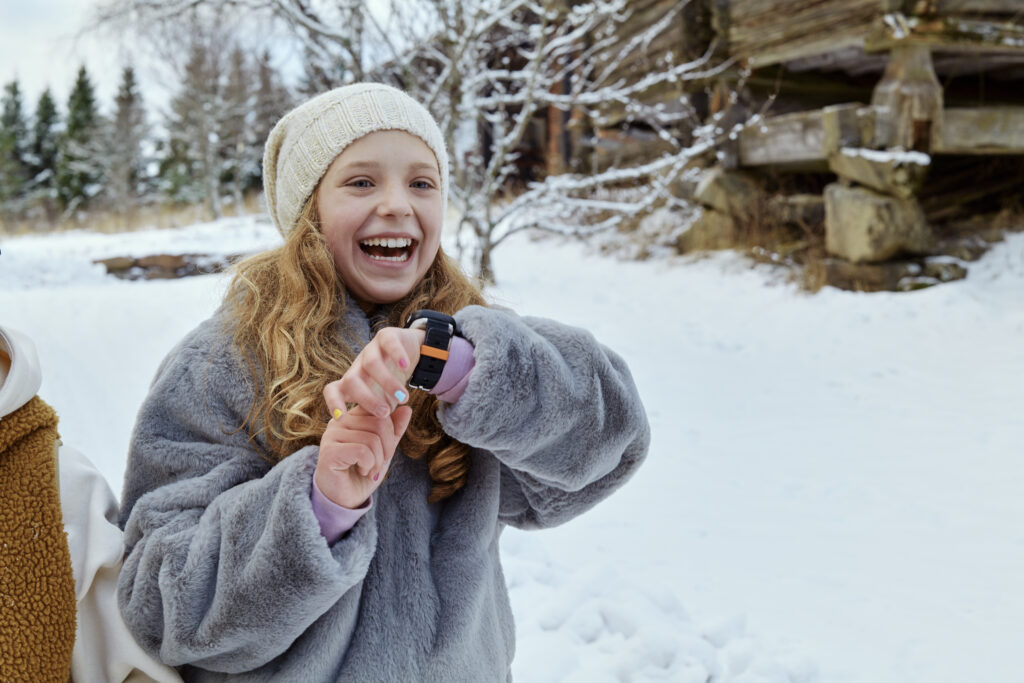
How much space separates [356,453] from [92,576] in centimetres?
57

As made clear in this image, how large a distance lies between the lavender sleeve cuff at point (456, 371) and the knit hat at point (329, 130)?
0.51 m

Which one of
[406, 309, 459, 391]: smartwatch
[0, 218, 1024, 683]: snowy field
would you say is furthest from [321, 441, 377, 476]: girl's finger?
[0, 218, 1024, 683]: snowy field

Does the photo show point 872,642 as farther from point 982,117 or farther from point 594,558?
point 982,117

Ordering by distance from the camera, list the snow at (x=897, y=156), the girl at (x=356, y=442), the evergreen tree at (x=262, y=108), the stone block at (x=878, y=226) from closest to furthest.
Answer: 1. the girl at (x=356, y=442)
2. the snow at (x=897, y=156)
3. the stone block at (x=878, y=226)
4. the evergreen tree at (x=262, y=108)

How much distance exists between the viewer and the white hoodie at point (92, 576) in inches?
48.9

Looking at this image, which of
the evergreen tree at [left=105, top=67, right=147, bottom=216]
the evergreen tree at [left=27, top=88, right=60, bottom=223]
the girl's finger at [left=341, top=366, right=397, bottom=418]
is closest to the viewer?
the girl's finger at [left=341, top=366, right=397, bottom=418]

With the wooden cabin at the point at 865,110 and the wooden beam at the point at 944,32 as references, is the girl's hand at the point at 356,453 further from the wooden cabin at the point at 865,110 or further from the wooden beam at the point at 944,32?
the wooden beam at the point at 944,32

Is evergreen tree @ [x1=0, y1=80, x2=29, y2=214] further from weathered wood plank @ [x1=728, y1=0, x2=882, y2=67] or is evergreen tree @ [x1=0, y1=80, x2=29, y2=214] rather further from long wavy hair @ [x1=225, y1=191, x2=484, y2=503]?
long wavy hair @ [x1=225, y1=191, x2=484, y2=503]

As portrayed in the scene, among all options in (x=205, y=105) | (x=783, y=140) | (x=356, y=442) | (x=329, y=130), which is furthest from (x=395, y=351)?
(x=205, y=105)

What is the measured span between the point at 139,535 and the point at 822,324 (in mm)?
5186

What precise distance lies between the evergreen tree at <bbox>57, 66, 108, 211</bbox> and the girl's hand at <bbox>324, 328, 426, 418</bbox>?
26.7 m

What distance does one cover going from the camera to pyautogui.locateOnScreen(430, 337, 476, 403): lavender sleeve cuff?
1.13m

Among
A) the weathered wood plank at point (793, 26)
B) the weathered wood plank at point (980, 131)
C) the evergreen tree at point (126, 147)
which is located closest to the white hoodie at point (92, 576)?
the weathered wood plank at point (980, 131)

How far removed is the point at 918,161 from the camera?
564cm
